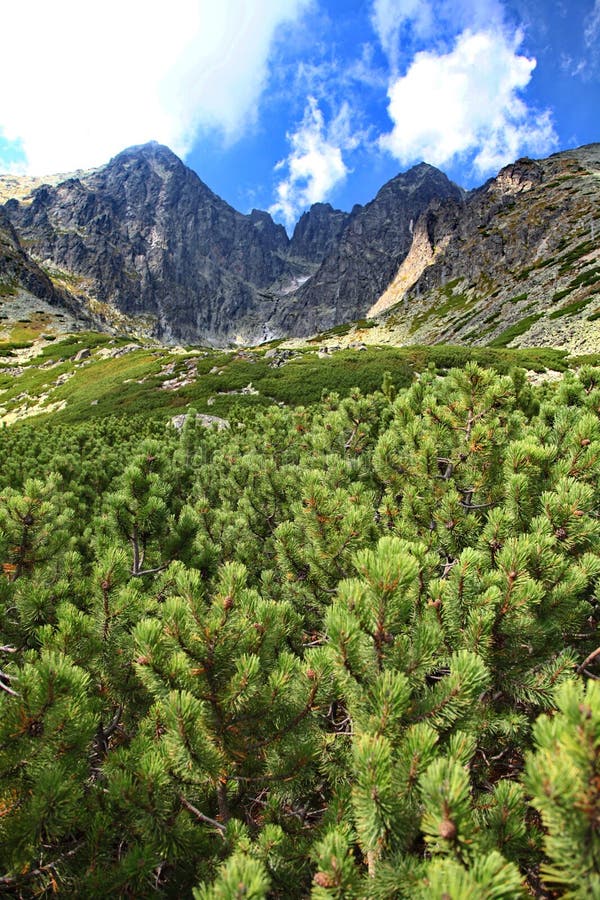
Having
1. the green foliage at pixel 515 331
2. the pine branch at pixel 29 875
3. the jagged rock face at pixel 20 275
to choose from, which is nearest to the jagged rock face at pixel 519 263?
the green foliage at pixel 515 331

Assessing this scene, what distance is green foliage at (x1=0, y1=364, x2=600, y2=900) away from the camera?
4.87ft

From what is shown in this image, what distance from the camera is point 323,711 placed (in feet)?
8.06

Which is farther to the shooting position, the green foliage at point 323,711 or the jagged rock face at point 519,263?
the jagged rock face at point 519,263

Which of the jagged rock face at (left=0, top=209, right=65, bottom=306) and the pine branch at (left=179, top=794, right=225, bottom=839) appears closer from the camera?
the pine branch at (left=179, top=794, right=225, bottom=839)

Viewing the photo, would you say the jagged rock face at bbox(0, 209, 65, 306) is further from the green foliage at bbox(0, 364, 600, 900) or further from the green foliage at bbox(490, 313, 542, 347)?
the green foliage at bbox(0, 364, 600, 900)

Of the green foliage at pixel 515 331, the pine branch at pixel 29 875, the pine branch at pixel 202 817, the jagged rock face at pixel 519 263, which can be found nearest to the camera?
the pine branch at pixel 29 875

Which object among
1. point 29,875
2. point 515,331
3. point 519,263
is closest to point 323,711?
point 29,875

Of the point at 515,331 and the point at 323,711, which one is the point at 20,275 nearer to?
the point at 515,331

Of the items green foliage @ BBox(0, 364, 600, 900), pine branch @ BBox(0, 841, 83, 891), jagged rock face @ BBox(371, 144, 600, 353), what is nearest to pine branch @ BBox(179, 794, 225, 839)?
green foliage @ BBox(0, 364, 600, 900)

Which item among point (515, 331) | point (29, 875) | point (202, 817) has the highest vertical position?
point (515, 331)

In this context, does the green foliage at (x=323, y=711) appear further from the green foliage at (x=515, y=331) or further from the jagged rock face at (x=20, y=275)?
the jagged rock face at (x=20, y=275)

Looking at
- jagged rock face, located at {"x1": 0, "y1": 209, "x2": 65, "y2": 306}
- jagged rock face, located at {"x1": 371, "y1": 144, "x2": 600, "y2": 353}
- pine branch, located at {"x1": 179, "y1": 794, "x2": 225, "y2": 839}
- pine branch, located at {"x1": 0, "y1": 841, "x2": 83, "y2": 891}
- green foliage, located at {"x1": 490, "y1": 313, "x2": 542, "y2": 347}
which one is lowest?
pine branch, located at {"x1": 179, "y1": 794, "x2": 225, "y2": 839}

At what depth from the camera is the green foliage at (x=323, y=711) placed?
1.48 meters

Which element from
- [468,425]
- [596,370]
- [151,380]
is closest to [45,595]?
[468,425]
